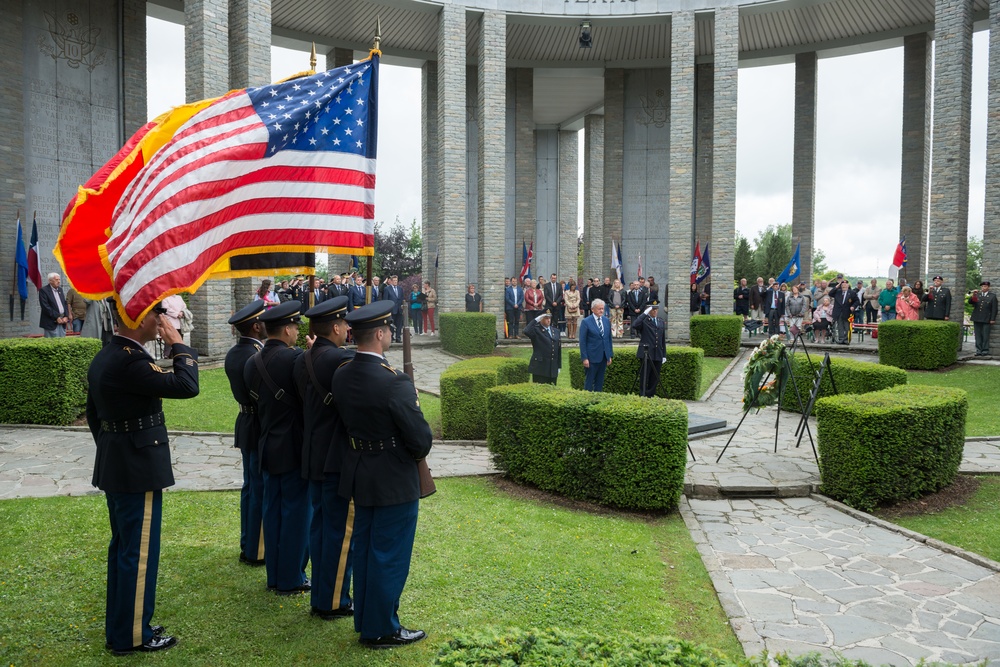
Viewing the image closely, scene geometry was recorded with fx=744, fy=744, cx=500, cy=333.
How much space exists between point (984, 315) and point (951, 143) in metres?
4.98

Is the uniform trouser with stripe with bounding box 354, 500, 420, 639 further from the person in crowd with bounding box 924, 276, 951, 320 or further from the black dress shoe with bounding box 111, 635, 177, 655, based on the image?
the person in crowd with bounding box 924, 276, 951, 320

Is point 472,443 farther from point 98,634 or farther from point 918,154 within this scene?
point 918,154

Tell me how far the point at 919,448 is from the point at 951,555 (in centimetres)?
158

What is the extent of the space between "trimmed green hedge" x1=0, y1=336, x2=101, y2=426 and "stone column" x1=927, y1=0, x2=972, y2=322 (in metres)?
20.5

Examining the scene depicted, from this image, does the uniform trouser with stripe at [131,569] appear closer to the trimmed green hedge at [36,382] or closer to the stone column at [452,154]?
the trimmed green hedge at [36,382]

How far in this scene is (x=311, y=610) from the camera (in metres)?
5.14

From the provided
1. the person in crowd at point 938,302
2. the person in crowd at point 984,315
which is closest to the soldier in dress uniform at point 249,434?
the person in crowd at point 938,302

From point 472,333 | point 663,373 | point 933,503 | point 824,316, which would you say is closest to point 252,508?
point 933,503

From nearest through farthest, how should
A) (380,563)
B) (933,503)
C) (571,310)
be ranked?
1. (380,563)
2. (933,503)
3. (571,310)

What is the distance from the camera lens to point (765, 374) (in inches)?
411

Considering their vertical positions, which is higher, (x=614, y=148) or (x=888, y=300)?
Answer: (x=614, y=148)

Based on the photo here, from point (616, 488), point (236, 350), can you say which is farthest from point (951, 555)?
point (236, 350)

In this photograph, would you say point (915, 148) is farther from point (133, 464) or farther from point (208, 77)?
point (133, 464)

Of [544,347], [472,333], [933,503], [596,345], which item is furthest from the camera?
[472,333]
